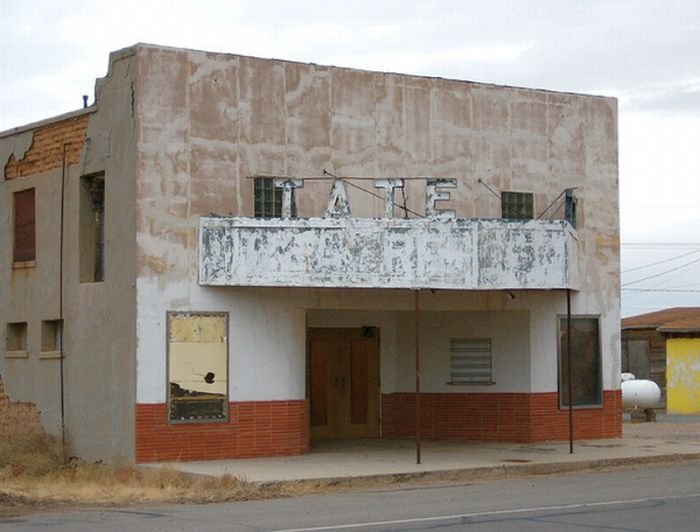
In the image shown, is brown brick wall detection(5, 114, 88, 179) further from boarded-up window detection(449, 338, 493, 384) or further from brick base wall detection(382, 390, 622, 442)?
boarded-up window detection(449, 338, 493, 384)

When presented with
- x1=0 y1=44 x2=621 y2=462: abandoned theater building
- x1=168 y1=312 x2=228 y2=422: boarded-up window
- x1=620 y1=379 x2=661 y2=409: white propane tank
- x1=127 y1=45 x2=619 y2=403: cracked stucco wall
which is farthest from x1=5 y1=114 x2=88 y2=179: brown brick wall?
x1=620 y1=379 x2=661 y2=409: white propane tank

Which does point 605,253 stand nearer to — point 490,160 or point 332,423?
point 490,160

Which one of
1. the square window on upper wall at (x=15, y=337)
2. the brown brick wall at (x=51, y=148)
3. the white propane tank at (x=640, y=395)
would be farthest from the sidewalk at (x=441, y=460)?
the white propane tank at (x=640, y=395)

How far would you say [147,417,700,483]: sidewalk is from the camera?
20.8 m

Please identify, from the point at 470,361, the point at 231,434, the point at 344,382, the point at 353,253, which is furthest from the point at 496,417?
the point at 231,434

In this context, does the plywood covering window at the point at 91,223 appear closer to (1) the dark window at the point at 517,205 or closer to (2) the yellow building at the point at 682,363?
(1) the dark window at the point at 517,205

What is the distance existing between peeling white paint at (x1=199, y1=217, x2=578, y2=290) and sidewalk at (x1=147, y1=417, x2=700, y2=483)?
9.87 ft

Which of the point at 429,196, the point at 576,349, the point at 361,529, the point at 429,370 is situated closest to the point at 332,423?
the point at 429,370

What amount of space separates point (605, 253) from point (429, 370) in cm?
436

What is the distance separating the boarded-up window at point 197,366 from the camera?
888 inches

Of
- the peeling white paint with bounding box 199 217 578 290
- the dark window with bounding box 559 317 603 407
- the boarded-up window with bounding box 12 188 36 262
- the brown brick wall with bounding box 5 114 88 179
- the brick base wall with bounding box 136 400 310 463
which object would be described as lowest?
the brick base wall with bounding box 136 400 310 463

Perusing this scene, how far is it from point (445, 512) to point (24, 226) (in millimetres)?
12830

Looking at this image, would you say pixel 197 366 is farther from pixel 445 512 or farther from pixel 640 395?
pixel 640 395

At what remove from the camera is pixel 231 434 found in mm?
22922
